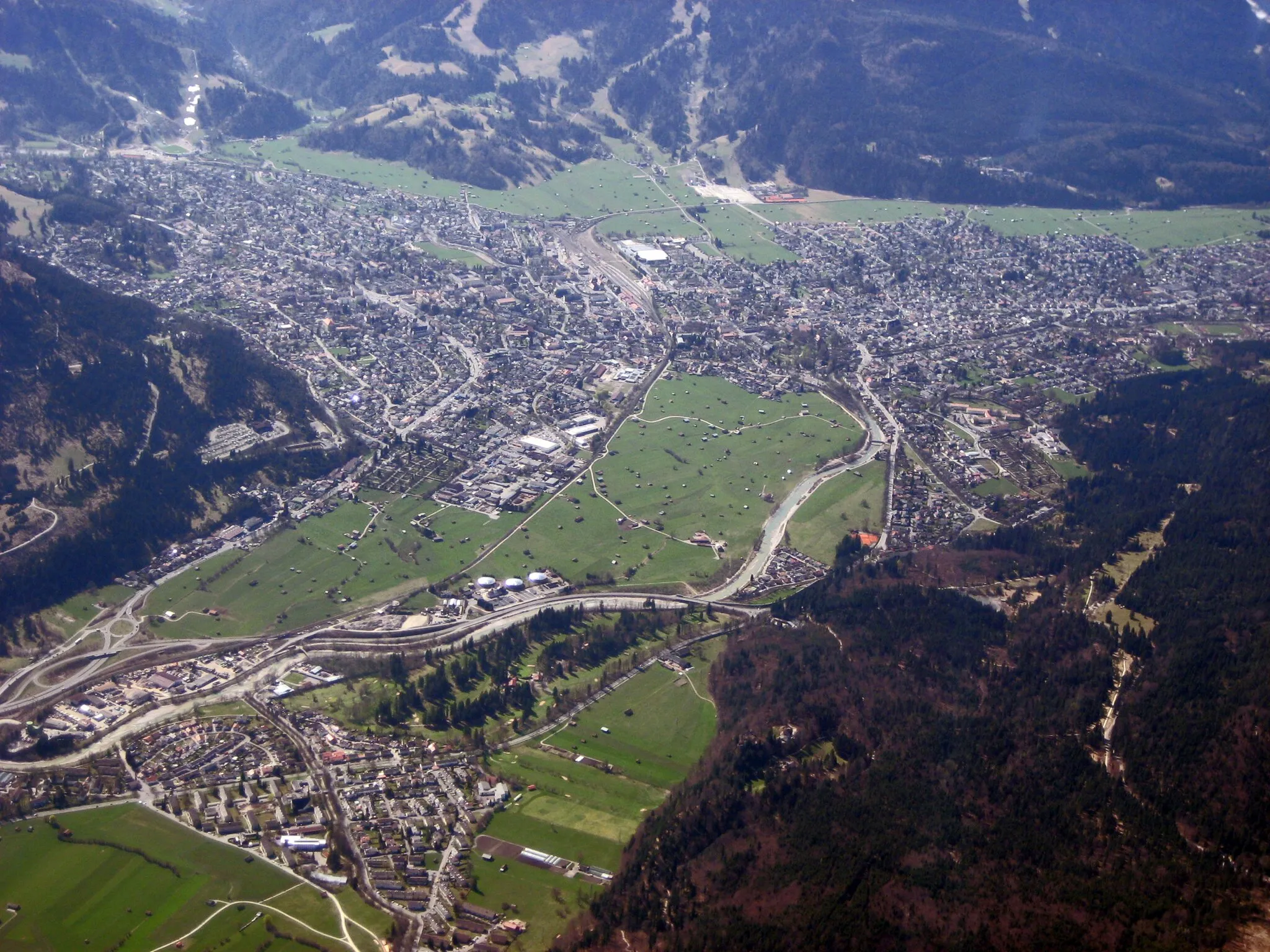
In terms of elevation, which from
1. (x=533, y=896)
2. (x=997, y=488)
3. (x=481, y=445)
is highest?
(x=997, y=488)

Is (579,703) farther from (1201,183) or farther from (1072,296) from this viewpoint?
(1201,183)

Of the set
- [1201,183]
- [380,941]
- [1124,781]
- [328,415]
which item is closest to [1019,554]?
[1124,781]

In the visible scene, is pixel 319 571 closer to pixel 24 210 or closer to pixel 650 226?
pixel 24 210

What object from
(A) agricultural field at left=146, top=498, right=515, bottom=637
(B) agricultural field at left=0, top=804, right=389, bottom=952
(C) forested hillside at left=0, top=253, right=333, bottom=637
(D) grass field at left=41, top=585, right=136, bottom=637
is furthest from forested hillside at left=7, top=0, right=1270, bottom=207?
(B) agricultural field at left=0, top=804, right=389, bottom=952

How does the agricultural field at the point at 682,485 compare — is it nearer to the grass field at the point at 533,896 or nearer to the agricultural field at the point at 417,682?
the agricultural field at the point at 417,682

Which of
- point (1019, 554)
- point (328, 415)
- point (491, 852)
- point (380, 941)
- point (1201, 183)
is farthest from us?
point (1201, 183)

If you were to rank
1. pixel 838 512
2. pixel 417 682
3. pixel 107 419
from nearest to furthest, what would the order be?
pixel 417 682 < pixel 838 512 < pixel 107 419

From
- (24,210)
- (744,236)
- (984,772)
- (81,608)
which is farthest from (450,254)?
(984,772)

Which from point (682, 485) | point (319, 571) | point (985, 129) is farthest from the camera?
point (985, 129)
